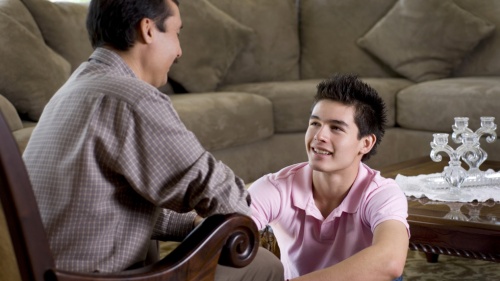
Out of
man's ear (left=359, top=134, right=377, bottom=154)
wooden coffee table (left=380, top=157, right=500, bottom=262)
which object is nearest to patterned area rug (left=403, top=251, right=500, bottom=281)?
wooden coffee table (left=380, top=157, right=500, bottom=262)

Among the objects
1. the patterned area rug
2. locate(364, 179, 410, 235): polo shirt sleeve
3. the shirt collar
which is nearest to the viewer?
the shirt collar

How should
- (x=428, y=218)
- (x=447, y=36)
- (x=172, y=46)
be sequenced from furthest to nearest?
(x=447, y=36)
(x=428, y=218)
(x=172, y=46)

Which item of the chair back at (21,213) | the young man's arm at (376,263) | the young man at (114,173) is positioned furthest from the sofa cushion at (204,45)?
the chair back at (21,213)

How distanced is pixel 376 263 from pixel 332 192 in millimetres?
343

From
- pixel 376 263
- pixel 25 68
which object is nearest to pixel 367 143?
pixel 376 263

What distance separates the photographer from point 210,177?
1.31 metres

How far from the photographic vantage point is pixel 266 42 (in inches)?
201

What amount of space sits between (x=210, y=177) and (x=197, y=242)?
0.11 metres

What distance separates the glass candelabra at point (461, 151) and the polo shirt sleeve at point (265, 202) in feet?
2.60

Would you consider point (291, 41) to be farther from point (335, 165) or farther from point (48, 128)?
point (48, 128)

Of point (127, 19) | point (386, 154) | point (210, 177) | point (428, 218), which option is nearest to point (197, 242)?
point (210, 177)

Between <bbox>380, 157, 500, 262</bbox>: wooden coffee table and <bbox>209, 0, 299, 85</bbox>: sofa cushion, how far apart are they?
277 centimetres

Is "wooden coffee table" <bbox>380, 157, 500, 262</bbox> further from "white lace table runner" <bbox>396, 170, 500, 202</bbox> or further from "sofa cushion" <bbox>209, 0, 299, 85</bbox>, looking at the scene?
"sofa cushion" <bbox>209, 0, 299, 85</bbox>

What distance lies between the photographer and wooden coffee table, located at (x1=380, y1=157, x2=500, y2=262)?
2.12 m
